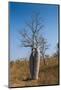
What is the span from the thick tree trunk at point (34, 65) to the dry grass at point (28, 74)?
6 cm

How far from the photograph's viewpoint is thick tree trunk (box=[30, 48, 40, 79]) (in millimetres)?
3455

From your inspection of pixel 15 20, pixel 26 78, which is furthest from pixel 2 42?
pixel 26 78

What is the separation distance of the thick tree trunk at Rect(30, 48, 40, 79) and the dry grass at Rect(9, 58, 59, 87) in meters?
0.06

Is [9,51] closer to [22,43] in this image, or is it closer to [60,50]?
[22,43]

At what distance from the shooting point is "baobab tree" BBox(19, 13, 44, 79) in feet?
11.3

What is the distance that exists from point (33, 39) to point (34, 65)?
39 cm

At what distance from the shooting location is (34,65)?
11.4ft

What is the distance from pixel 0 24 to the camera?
336cm

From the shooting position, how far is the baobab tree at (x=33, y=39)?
3449mm

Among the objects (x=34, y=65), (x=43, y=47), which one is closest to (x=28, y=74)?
(x=34, y=65)

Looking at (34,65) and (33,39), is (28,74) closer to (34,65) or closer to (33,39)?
(34,65)

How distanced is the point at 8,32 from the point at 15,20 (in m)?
0.21

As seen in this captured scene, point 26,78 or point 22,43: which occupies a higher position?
point 22,43

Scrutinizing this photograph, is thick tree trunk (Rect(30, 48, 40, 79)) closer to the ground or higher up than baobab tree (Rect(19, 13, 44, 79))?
closer to the ground
